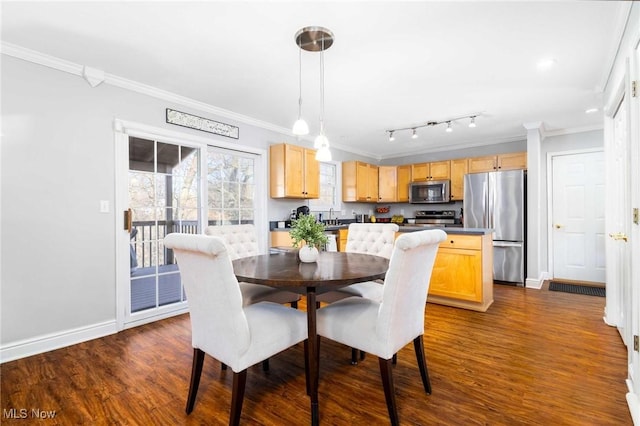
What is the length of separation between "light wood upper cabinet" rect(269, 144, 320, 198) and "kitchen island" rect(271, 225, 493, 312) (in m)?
2.06

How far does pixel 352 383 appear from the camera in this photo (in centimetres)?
198

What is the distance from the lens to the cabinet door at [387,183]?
627 centimetres

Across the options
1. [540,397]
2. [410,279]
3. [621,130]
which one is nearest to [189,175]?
[410,279]

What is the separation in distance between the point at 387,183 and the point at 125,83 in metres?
4.73

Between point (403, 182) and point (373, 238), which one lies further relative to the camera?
A: point (403, 182)

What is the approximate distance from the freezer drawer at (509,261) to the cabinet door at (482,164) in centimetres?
135

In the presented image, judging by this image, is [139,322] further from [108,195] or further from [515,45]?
[515,45]

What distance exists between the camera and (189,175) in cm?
351

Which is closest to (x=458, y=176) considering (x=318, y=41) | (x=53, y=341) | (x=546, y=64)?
(x=546, y=64)

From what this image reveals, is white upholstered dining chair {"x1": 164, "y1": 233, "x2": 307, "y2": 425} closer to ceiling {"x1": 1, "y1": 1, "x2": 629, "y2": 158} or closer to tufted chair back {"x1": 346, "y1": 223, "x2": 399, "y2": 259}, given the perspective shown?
tufted chair back {"x1": 346, "y1": 223, "x2": 399, "y2": 259}

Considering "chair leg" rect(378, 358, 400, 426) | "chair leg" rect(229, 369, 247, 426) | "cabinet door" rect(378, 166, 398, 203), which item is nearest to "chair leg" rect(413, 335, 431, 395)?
"chair leg" rect(378, 358, 400, 426)

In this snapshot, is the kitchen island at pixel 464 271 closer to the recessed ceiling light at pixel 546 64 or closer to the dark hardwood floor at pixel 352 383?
the dark hardwood floor at pixel 352 383

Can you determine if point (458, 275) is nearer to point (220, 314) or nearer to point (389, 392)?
point (389, 392)

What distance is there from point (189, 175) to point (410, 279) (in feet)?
9.36
